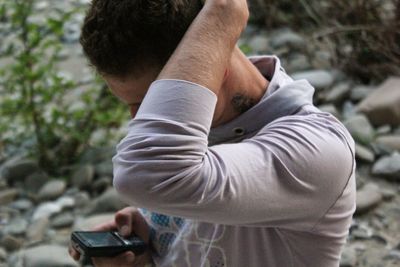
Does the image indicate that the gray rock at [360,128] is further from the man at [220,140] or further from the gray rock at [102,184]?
the man at [220,140]

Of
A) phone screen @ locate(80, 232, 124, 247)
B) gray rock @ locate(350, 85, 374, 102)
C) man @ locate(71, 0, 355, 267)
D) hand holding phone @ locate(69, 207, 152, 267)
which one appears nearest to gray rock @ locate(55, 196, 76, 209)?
gray rock @ locate(350, 85, 374, 102)

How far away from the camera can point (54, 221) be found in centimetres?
378

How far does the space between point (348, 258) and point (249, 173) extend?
189 cm

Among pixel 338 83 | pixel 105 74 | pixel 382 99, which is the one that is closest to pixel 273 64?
pixel 105 74

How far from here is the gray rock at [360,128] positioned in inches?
157

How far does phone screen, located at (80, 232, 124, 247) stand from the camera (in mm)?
1729

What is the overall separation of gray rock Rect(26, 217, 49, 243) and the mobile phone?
1.89 meters

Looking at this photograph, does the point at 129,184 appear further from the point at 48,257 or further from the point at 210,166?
the point at 48,257

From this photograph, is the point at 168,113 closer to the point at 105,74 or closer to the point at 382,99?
the point at 105,74

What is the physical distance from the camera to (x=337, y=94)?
180 inches

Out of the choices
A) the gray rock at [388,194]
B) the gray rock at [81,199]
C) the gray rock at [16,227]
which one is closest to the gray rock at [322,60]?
the gray rock at [388,194]

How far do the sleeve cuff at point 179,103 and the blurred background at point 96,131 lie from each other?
1942mm

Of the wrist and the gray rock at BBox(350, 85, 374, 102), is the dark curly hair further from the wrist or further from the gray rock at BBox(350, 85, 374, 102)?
the gray rock at BBox(350, 85, 374, 102)

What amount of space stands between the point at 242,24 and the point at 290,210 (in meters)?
0.36
